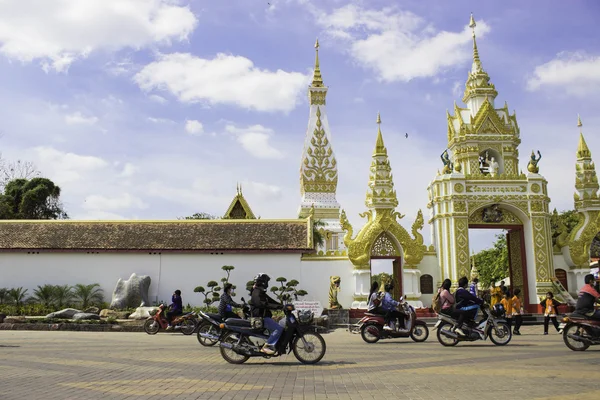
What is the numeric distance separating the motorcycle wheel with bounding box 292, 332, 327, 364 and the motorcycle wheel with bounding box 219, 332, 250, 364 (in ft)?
2.96

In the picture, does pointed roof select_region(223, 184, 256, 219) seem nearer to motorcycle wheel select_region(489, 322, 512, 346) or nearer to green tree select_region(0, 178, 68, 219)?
green tree select_region(0, 178, 68, 219)

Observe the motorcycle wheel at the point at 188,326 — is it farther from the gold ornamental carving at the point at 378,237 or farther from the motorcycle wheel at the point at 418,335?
the gold ornamental carving at the point at 378,237

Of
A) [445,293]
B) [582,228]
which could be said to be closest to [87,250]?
[445,293]

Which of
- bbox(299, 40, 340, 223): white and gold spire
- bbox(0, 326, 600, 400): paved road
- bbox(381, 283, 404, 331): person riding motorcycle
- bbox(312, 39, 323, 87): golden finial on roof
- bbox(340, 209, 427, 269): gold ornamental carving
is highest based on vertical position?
bbox(312, 39, 323, 87): golden finial on roof

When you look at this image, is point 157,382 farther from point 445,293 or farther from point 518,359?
point 445,293

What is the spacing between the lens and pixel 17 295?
81.3 ft

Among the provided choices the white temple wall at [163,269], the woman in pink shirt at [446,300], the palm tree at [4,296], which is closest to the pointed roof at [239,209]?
the white temple wall at [163,269]

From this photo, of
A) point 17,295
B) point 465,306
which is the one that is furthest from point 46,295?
point 465,306

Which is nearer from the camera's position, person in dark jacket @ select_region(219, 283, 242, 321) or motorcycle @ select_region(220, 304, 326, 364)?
motorcycle @ select_region(220, 304, 326, 364)

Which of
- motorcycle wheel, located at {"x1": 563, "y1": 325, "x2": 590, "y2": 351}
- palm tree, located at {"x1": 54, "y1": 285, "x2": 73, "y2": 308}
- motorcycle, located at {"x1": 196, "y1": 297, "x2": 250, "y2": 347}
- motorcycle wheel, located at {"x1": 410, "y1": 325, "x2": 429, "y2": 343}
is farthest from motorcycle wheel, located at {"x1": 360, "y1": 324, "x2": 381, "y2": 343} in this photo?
palm tree, located at {"x1": 54, "y1": 285, "x2": 73, "y2": 308}

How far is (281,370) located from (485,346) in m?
5.83

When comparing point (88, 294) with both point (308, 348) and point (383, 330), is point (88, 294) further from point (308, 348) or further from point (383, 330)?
point (308, 348)

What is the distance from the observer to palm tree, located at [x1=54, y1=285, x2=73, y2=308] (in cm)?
2464

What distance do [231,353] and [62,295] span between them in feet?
57.7
